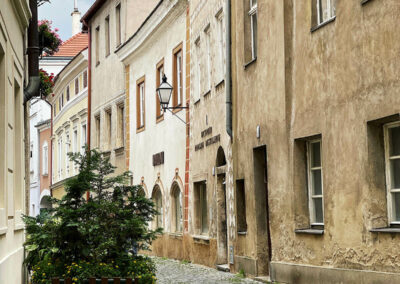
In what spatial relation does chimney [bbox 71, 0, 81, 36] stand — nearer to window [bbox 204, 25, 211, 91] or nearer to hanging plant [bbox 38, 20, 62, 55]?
window [bbox 204, 25, 211, 91]

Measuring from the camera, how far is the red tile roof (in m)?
54.2

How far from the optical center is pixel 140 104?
30172 mm

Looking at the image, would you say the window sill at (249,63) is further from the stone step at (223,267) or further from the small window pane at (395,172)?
the small window pane at (395,172)

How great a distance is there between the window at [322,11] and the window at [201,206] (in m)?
9.14

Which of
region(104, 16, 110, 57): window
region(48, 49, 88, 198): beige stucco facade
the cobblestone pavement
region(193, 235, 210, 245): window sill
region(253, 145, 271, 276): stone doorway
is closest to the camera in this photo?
the cobblestone pavement

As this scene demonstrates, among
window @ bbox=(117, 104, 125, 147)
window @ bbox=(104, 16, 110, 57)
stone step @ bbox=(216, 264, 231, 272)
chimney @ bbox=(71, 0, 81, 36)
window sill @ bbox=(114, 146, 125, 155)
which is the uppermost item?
chimney @ bbox=(71, 0, 81, 36)

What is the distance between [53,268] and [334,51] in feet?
16.2

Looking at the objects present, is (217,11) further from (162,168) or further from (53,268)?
(53,268)

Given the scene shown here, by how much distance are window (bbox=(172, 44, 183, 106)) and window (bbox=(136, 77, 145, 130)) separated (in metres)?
4.32

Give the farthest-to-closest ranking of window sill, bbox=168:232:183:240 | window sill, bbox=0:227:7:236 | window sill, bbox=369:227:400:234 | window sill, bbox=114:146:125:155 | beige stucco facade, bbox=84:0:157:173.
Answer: beige stucco facade, bbox=84:0:157:173 < window sill, bbox=114:146:125:155 < window sill, bbox=168:232:183:240 < window sill, bbox=369:227:400:234 < window sill, bbox=0:227:7:236

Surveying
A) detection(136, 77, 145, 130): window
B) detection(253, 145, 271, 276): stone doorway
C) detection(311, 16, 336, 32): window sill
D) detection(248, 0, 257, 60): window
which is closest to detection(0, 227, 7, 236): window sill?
detection(311, 16, 336, 32): window sill

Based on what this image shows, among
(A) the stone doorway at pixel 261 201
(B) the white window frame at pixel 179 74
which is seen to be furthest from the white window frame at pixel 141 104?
(A) the stone doorway at pixel 261 201

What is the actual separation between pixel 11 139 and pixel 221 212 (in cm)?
985

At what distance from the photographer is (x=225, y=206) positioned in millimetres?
20109
